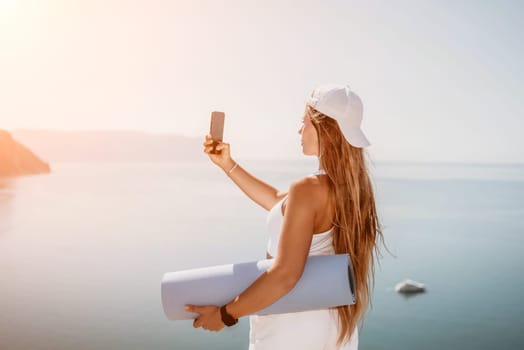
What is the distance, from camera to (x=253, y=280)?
4.72ft

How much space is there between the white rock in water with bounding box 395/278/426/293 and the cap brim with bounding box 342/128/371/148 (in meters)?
15.4

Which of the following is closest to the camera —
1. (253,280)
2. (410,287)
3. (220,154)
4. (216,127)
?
(253,280)

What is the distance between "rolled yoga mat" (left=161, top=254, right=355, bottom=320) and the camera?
1416 mm

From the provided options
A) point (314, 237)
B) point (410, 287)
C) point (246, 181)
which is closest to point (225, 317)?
point (314, 237)

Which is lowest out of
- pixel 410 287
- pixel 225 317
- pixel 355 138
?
pixel 225 317

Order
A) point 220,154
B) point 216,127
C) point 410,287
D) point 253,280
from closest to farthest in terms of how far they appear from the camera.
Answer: point 253,280 → point 216,127 → point 220,154 → point 410,287

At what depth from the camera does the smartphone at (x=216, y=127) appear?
1898mm

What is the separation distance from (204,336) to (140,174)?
144 ft

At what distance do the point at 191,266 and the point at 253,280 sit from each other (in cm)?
1605

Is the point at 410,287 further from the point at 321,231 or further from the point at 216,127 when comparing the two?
the point at 321,231

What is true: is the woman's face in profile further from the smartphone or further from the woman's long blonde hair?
the smartphone

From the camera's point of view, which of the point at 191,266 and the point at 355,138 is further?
the point at 191,266

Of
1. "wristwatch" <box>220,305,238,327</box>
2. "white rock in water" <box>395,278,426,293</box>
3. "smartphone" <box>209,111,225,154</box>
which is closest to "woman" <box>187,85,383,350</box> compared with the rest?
"wristwatch" <box>220,305,238,327</box>

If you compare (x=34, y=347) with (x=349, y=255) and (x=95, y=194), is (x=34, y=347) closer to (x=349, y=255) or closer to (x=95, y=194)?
(x=349, y=255)
